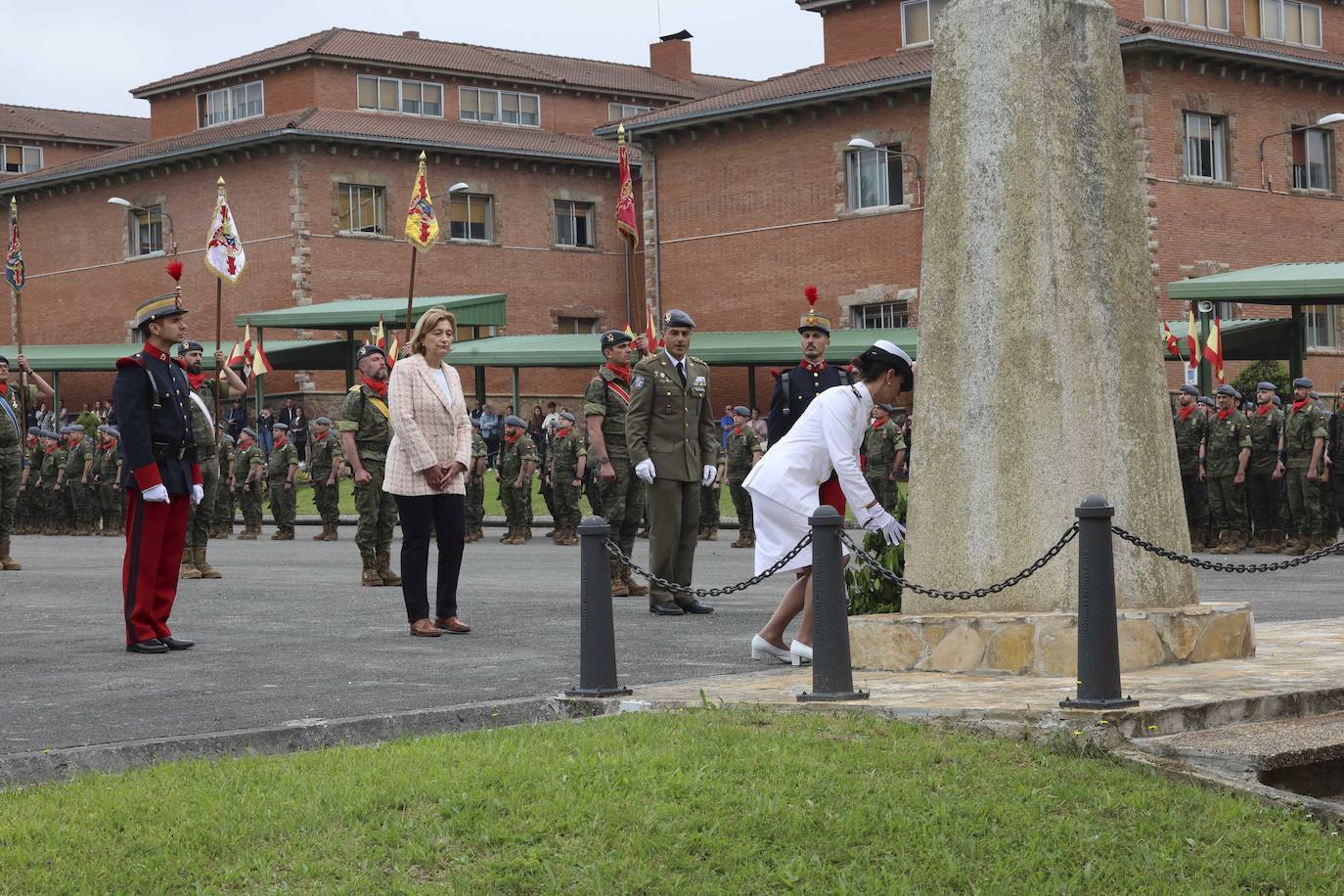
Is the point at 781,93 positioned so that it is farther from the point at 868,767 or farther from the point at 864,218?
Result: the point at 868,767

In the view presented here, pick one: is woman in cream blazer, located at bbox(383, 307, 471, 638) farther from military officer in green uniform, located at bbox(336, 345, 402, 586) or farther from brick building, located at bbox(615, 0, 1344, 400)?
brick building, located at bbox(615, 0, 1344, 400)

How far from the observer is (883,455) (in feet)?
81.9

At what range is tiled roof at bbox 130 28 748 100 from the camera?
175 ft

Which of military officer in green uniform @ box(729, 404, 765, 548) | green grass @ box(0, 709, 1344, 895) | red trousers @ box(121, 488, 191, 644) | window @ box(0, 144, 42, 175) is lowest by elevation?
green grass @ box(0, 709, 1344, 895)

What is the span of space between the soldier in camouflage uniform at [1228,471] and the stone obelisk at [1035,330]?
526 inches

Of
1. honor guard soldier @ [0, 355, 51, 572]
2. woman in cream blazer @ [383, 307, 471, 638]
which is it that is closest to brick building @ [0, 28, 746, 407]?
honor guard soldier @ [0, 355, 51, 572]

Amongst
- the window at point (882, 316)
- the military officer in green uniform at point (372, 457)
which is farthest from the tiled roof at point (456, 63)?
the military officer in green uniform at point (372, 457)

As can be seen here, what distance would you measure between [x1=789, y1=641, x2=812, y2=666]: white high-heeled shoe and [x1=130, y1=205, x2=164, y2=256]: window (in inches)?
1832

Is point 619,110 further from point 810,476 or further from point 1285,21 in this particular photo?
point 810,476

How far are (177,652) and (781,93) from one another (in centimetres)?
3685

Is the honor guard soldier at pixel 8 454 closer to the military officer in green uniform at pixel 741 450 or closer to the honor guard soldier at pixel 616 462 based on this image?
the honor guard soldier at pixel 616 462

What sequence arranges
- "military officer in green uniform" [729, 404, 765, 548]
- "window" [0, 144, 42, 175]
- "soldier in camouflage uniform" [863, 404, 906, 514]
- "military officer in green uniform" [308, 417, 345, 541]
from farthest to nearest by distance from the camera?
"window" [0, 144, 42, 175] < "military officer in green uniform" [308, 417, 345, 541] < "military officer in green uniform" [729, 404, 765, 548] < "soldier in camouflage uniform" [863, 404, 906, 514]

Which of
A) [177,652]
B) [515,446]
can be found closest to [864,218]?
[515,446]

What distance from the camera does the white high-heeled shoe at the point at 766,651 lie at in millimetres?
9734
